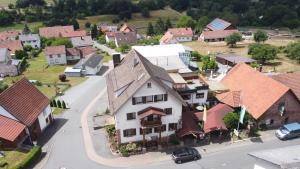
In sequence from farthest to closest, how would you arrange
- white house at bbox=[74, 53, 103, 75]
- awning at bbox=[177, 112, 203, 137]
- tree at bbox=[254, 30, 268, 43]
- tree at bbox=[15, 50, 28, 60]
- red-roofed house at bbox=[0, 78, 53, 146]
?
tree at bbox=[254, 30, 268, 43], tree at bbox=[15, 50, 28, 60], white house at bbox=[74, 53, 103, 75], awning at bbox=[177, 112, 203, 137], red-roofed house at bbox=[0, 78, 53, 146]

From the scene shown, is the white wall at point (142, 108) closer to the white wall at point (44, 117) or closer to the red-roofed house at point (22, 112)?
the red-roofed house at point (22, 112)

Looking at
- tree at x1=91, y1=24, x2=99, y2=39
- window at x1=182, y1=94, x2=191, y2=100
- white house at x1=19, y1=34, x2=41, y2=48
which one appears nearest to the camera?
window at x1=182, y1=94, x2=191, y2=100

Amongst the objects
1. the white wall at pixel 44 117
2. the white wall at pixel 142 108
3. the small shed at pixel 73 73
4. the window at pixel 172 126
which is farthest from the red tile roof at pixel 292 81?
the small shed at pixel 73 73

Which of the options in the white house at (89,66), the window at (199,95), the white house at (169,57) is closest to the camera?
the window at (199,95)

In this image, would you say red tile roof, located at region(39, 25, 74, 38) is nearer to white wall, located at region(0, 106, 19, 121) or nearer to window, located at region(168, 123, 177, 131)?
white wall, located at region(0, 106, 19, 121)

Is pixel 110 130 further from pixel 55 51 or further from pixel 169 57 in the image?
A: pixel 55 51

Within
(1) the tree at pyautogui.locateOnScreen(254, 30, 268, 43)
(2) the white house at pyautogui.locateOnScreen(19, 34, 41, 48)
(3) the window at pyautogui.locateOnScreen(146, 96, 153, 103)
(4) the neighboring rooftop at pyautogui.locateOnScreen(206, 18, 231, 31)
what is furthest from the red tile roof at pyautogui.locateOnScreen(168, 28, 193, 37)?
(3) the window at pyautogui.locateOnScreen(146, 96, 153, 103)
